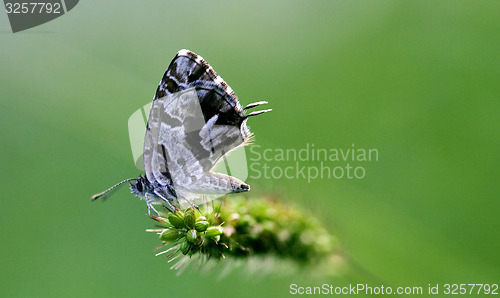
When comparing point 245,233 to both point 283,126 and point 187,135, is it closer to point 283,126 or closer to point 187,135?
point 187,135

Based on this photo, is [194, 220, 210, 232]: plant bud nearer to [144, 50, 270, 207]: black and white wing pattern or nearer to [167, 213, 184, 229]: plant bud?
[167, 213, 184, 229]: plant bud

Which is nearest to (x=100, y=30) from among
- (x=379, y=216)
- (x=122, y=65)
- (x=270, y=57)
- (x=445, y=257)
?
(x=122, y=65)

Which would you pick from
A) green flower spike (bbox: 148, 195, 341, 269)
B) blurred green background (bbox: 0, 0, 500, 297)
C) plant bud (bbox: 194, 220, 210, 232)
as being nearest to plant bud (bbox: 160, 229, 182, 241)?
green flower spike (bbox: 148, 195, 341, 269)

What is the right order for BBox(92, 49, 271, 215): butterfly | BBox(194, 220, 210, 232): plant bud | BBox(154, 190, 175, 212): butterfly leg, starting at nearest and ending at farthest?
BBox(194, 220, 210, 232): plant bud, BBox(154, 190, 175, 212): butterfly leg, BBox(92, 49, 271, 215): butterfly

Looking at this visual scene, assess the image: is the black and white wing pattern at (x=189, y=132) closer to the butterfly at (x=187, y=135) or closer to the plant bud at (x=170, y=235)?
the butterfly at (x=187, y=135)

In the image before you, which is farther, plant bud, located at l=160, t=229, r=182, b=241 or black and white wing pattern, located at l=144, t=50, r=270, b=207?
black and white wing pattern, located at l=144, t=50, r=270, b=207

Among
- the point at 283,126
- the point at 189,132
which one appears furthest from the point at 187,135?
the point at 283,126

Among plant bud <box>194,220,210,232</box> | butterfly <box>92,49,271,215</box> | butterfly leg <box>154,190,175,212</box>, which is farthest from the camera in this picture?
Result: butterfly <box>92,49,271,215</box>
